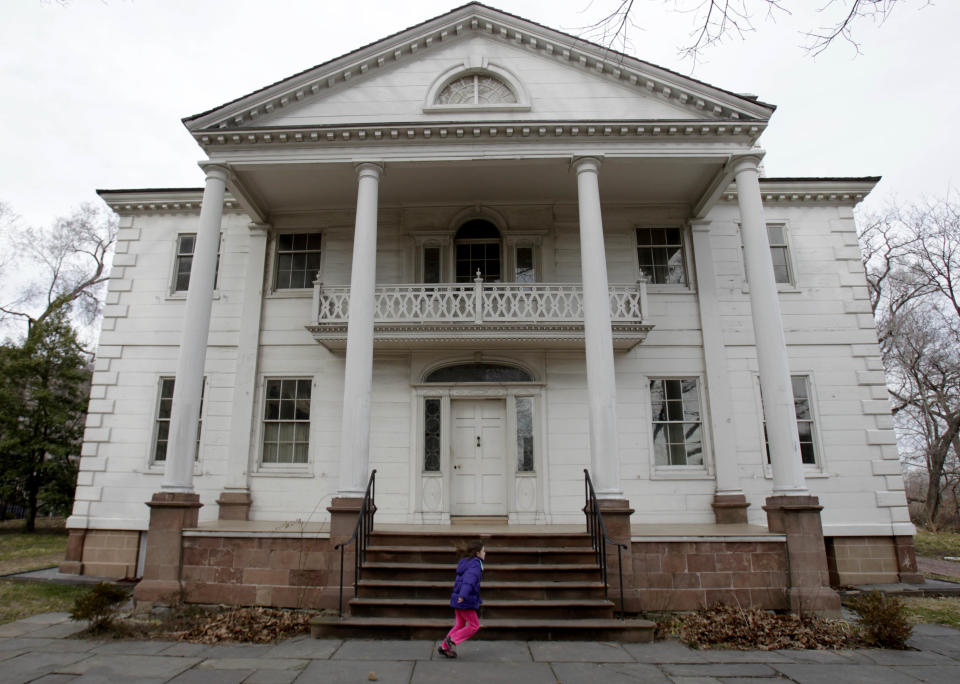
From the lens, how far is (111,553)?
11750 millimetres

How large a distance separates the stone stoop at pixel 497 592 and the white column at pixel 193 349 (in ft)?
11.8

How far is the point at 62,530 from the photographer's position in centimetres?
2016

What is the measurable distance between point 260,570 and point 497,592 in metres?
3.72

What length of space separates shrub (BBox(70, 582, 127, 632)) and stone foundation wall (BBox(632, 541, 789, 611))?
6.85 meters

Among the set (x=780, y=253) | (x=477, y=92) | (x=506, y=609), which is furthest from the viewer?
(x=780, y=253)

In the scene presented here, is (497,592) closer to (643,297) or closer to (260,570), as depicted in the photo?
(260,570)

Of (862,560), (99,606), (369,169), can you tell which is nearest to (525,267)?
(369,169)

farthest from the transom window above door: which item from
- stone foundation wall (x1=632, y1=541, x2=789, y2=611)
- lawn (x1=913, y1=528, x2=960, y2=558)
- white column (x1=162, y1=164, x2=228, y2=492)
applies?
lawn (x1=913, y1=528, x2=960, y2=558)

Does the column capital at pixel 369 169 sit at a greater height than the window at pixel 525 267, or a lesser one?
greater

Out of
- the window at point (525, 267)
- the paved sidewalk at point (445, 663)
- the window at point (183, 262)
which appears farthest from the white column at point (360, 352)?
the window at point (183, 262)

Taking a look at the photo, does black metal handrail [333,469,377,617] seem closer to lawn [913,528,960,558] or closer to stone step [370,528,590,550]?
stone step [370,528,590,550]

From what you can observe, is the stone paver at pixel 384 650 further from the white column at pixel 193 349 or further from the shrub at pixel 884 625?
the shrub at pixel 884 625

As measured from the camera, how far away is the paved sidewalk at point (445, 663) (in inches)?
229

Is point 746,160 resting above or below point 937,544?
above
